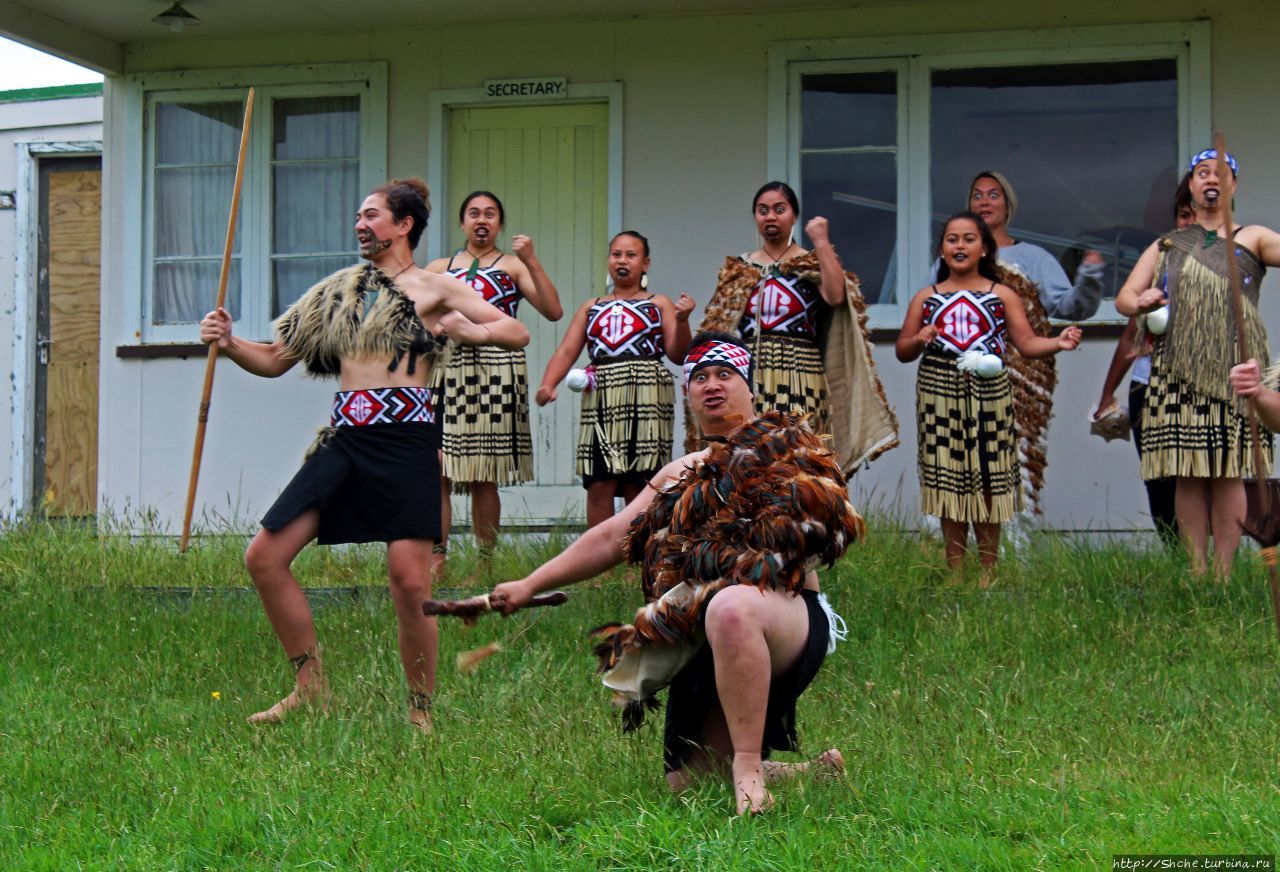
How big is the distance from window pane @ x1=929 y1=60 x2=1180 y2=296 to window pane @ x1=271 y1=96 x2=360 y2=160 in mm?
3540

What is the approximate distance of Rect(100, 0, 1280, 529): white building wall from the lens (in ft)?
28.7

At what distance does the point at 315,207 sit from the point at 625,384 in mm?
3341

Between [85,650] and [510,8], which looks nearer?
[85,650]

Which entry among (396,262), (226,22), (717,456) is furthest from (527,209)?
(717,456)

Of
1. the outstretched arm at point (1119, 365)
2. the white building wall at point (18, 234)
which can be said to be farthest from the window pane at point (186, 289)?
the outstretched arm at point (1119, 365)

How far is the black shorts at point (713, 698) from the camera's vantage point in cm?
412

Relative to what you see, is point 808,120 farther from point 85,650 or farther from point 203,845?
point 203,845

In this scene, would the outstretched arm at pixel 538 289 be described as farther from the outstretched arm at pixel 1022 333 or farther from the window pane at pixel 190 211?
the window pane at pixel 190 211

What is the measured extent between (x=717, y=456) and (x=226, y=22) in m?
6.73

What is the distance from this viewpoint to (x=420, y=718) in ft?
16.9

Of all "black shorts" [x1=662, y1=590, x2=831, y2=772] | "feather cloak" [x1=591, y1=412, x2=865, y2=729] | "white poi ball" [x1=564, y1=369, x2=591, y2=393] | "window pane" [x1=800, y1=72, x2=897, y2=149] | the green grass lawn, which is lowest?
the green grass lawn

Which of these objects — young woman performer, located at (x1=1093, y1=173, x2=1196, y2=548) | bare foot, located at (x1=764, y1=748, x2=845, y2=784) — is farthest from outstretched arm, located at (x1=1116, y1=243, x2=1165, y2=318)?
bare foot, located at (x1=764, y1=748, x2=845, y2=784)

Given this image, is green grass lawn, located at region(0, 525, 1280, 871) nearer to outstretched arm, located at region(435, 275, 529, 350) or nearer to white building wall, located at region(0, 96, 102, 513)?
outstretched arm, located at region(435, 275, 529, 350)

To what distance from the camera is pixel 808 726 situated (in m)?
5.10
